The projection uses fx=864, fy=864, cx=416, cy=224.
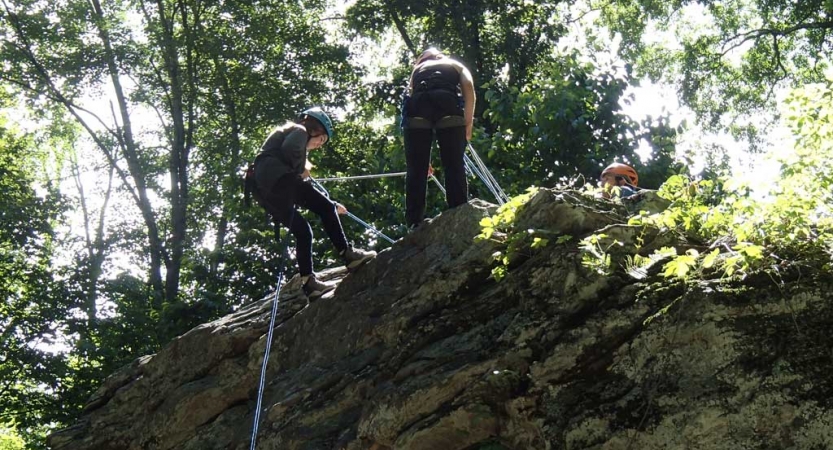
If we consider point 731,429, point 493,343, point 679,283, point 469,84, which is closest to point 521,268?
point 493,343

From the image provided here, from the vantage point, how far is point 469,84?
6832 millimetres

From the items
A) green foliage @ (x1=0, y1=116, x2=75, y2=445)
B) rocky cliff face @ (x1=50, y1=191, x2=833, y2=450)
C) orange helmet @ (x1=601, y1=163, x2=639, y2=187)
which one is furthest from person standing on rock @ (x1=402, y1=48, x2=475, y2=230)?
green foliage @ (x1=0, y1=116, x2=75, y2=445)

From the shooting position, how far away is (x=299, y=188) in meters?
6.86

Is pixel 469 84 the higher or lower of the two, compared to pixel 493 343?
higher

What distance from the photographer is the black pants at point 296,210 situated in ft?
22.4

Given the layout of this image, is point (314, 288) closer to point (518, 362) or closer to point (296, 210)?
point (296, 210)

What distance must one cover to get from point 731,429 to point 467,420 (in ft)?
4.39

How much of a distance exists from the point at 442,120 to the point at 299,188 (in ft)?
4.11

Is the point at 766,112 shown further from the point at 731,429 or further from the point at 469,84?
the point at 731,429

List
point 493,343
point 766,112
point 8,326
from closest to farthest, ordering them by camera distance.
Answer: point 493,343, point 8,326, point 766,112

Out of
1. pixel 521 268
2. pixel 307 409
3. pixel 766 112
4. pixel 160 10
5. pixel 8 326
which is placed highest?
pixel 160 10

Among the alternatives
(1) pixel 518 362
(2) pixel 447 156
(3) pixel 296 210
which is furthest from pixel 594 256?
(3) pixel 296 210

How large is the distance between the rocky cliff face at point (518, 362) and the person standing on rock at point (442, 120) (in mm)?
619

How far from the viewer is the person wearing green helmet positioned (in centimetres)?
678
